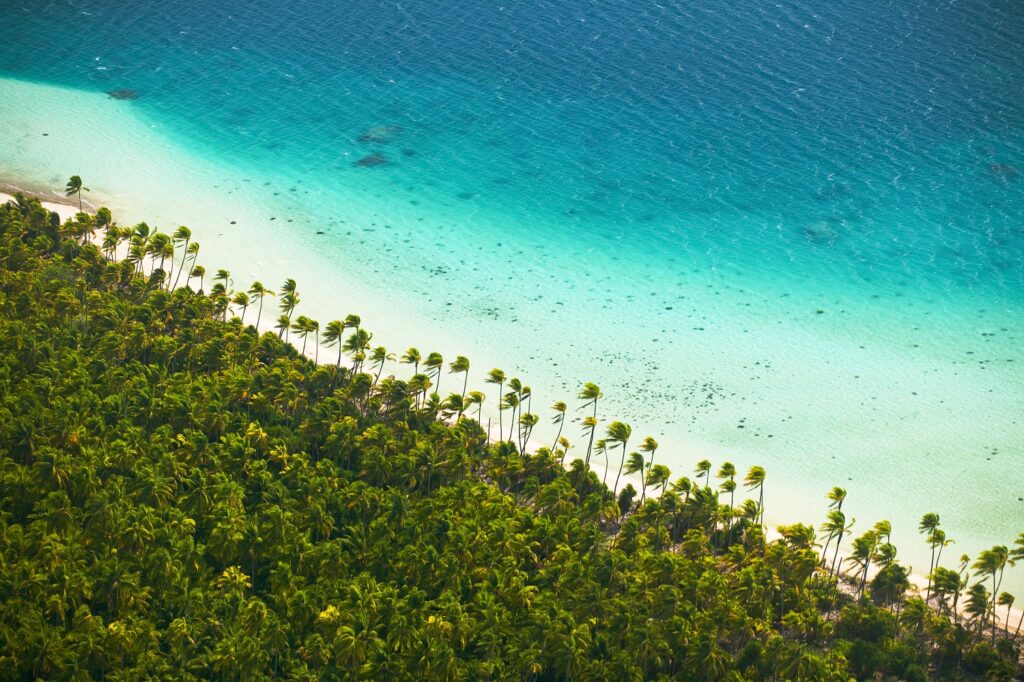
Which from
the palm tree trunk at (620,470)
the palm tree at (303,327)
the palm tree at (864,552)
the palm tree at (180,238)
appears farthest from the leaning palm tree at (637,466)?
the palm tree at (180,238)

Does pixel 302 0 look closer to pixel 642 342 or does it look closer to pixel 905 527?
pixel 642 342

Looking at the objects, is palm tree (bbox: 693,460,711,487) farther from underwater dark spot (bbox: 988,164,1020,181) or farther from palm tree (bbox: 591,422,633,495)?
underwater dark spot (bbox: 988,164,1020,181)

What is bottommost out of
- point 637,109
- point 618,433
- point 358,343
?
point 618,433

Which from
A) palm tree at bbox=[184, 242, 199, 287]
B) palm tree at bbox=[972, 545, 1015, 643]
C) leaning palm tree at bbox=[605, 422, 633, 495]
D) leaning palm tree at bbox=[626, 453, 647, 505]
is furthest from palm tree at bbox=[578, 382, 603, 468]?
palm tree at bbox=[184, 242, 199, 287]

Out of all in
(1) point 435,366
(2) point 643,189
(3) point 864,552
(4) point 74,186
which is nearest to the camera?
(3) point 864,552

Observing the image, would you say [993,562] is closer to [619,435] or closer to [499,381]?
[619,435]

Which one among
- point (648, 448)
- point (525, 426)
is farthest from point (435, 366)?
point (648, 448)
